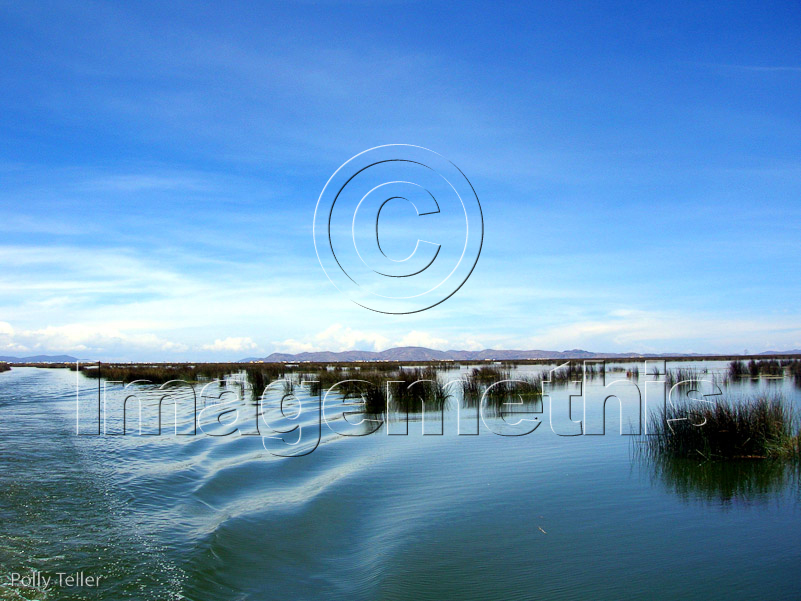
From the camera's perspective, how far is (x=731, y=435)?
31.7 feet

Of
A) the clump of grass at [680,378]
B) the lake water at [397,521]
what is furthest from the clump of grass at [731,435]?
the clump of grass at [680,378]

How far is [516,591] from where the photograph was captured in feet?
16.2

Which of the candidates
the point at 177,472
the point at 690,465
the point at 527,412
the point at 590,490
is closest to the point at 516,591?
the point at 590,490

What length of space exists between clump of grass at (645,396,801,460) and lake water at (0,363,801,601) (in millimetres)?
580

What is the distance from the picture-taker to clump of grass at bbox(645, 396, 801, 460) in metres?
9.29

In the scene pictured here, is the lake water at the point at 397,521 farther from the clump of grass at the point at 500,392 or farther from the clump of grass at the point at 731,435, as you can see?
the clump of grass at the point at 500,392

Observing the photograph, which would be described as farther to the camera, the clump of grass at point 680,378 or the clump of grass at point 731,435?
the clump of grass at point 680,378

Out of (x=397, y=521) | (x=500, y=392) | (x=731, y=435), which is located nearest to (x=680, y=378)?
(x=500, y=392)

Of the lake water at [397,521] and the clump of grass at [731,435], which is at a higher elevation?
the clump of grass at [731,435]

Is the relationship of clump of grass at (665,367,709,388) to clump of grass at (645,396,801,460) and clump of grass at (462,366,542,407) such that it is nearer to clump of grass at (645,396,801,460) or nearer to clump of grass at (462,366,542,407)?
clump of grass at (462,366,542,407)

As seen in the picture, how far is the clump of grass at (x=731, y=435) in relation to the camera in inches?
366

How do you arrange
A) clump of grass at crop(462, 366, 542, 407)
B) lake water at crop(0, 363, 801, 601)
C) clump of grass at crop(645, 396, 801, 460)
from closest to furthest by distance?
lake water at crop(0, 363, 801, 601), clump of grass at crop(645, 396, 801, 460), clump of grass at crop(462, 366, 542, 407)

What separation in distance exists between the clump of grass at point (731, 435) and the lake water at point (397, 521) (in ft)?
1.90

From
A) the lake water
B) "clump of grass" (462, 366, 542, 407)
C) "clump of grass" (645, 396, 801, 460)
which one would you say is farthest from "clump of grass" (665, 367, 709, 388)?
the lake water
